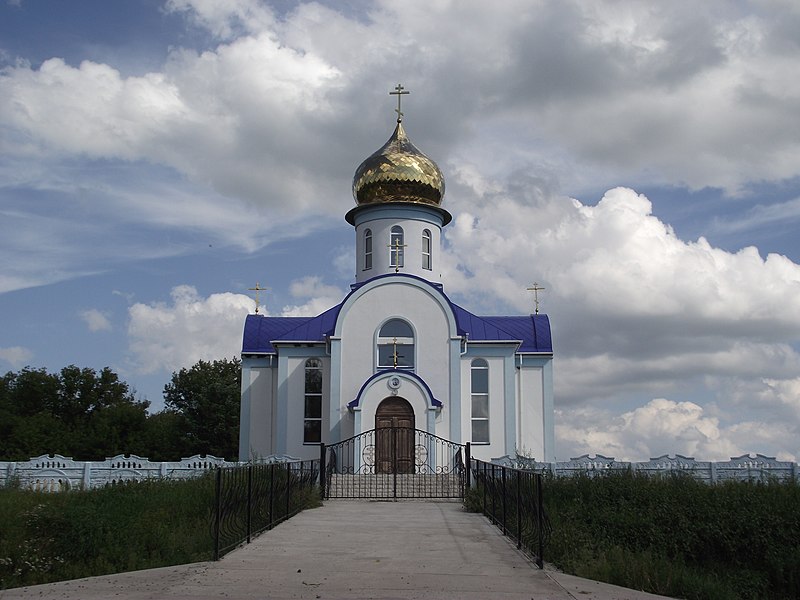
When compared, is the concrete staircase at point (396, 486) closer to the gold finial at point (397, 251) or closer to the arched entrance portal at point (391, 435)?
the arched entrance portal at point (391, 435)

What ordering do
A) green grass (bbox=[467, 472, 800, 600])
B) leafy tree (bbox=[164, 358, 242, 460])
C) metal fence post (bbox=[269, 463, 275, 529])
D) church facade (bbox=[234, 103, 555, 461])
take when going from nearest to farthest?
1. green grass (bbox=[467, 472, 800, 600])
2. metal fence post (bbox=[269, 463, 275, 529])
3. church facade (bbox=[234, 103, 555, 461])
4. leafy tree (bbox=[164, 358, 242, 460])

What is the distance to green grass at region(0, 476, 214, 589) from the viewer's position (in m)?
9.33

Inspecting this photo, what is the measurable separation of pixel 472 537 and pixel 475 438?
1236 centimetres

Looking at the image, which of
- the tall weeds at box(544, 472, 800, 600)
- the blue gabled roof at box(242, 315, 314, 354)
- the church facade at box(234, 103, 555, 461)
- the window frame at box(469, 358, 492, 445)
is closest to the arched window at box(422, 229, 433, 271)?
the church facade at box(234, 103, 555, 461)

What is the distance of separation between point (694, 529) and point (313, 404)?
13988 millimetres

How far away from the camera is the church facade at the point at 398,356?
22.3 metres

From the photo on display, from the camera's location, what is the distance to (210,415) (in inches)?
1507

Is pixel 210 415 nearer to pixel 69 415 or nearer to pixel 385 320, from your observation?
pixel 69 415

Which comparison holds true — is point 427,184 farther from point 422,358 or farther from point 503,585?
point 503,585

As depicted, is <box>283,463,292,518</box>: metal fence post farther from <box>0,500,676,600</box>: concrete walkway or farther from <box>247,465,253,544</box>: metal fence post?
<box>247,465,253,544</box>: metal fence post

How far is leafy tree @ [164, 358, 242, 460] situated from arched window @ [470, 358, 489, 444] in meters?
15.7

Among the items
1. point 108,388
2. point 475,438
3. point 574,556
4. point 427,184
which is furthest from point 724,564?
point 108,388

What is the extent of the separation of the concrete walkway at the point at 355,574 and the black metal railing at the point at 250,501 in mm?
204

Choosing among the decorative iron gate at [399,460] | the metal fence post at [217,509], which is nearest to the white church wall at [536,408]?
the decorative iron gate at [399,460]
